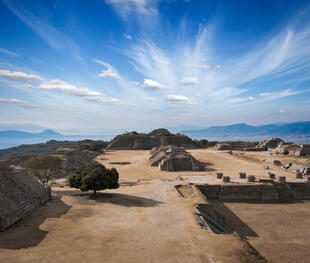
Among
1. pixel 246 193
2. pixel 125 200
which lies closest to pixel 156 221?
pixel 125 200

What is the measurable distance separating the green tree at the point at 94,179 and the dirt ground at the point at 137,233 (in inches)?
36.5

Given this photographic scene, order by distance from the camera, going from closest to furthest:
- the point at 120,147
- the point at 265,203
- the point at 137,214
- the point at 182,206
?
1. the point at 137,214
2. the point at 182,206
3. the point at 265,203
4. the point at 120,147

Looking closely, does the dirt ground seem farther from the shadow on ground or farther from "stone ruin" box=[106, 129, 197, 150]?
"stone ruin" box=[106, 129, 197, 150]

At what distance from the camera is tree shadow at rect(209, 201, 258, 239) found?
16.4 m

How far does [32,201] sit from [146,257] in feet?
32.6

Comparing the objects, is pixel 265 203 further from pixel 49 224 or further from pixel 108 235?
pixel 49 224

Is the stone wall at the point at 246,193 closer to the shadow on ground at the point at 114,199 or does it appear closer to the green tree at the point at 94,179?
the shadow on ground at the point at 114,199

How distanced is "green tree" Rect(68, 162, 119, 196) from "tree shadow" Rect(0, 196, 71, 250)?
287 cm

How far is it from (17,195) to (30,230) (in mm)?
4069

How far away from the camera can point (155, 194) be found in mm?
20562

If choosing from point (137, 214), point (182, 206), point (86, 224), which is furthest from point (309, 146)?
point (86, 224)

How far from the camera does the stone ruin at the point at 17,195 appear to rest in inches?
472

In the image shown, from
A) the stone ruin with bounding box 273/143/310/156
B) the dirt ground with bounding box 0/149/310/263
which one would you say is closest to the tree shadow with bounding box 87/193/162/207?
the dirt ground with bounding box 0/149/310/263

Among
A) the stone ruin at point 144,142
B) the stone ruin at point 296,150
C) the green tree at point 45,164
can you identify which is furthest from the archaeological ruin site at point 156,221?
the stone ruin at point 144,142
